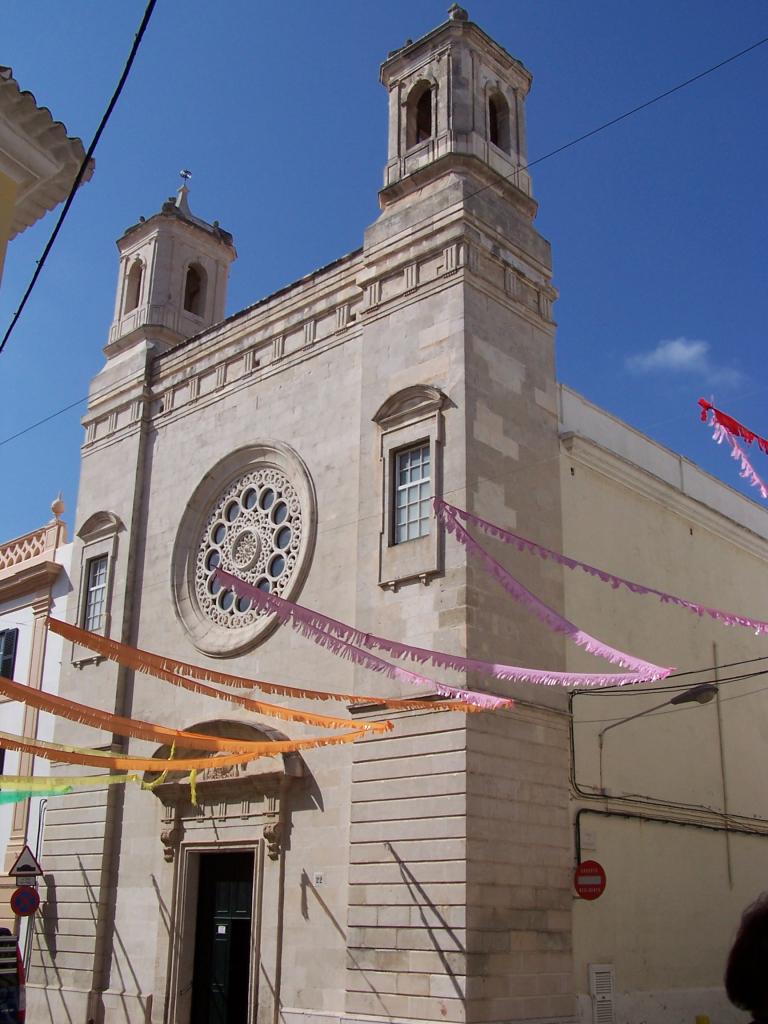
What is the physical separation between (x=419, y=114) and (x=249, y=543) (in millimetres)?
7401

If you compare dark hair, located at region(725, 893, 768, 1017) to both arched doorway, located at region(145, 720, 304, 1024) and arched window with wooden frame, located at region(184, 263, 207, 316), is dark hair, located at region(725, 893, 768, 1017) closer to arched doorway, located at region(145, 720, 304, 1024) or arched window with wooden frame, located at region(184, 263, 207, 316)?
arched doorway, located at region(145, 720, 304, 1024)

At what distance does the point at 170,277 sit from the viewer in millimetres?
22656

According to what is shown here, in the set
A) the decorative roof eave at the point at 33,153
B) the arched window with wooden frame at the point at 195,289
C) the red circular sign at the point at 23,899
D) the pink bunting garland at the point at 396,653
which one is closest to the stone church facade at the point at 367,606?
the pink bunting garland at the point at 396,653

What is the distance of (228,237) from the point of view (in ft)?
78.2

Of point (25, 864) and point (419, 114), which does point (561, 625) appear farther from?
point (25, 864)

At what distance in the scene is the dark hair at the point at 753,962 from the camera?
267 centimetres

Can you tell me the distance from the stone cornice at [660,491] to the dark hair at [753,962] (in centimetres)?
Answer: 1403

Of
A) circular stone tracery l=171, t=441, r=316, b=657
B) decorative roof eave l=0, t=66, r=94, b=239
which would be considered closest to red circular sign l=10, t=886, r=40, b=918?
circular stone tracery l=171, t=441, r=316, b=657

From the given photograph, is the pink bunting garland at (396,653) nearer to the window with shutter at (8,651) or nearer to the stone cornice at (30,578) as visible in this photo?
the stone cornice at (30,578)

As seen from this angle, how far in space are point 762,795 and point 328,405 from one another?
31.5 ft

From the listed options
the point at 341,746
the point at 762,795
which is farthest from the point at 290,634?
the point at 762,795

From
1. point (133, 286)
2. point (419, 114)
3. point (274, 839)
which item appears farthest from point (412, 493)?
point (133, 286)

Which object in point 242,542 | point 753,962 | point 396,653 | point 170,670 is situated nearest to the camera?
point 753,962

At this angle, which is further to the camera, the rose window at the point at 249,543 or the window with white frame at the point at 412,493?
the rose window at the point at 249,543
